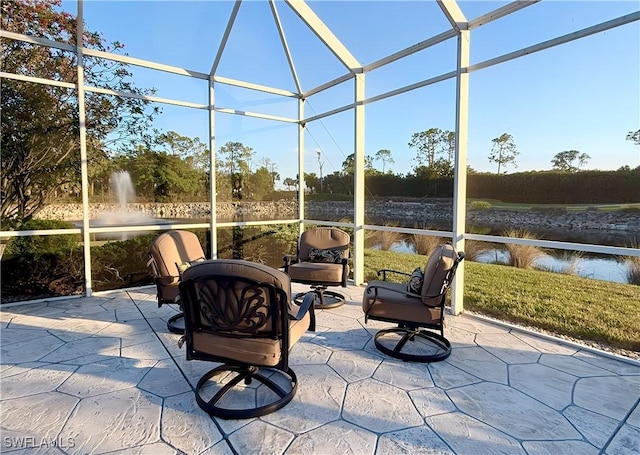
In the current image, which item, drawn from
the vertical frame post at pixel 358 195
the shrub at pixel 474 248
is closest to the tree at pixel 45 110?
the vertical frame post at pixel 358 195

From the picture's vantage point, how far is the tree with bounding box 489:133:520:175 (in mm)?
4086

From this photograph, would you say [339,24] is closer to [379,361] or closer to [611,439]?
[379,361]

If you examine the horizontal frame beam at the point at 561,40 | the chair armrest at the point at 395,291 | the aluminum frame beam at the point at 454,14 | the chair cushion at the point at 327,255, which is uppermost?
the aluminum frame beam at the point at 454,14

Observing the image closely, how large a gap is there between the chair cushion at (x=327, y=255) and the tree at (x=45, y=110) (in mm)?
3454

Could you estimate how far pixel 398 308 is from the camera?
318 cm

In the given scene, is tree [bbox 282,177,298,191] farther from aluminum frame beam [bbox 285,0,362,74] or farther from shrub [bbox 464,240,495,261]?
shrub [bbox 464,240,495,261]

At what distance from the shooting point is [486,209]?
4.40m

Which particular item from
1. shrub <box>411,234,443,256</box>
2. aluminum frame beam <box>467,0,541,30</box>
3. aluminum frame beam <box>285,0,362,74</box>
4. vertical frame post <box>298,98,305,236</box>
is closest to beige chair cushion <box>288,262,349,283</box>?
shrub <box>411,234,443,256</box>

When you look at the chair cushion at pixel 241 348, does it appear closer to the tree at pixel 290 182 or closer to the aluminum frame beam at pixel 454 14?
the aluminum frame beam at pixel 454 14

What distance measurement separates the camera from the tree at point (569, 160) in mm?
3574

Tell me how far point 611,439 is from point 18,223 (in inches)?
255

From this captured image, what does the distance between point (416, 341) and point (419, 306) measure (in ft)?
2.26

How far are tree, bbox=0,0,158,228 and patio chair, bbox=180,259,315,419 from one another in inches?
157

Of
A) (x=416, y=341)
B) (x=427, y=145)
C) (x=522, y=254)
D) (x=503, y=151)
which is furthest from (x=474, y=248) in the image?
(x=416, y=341)
